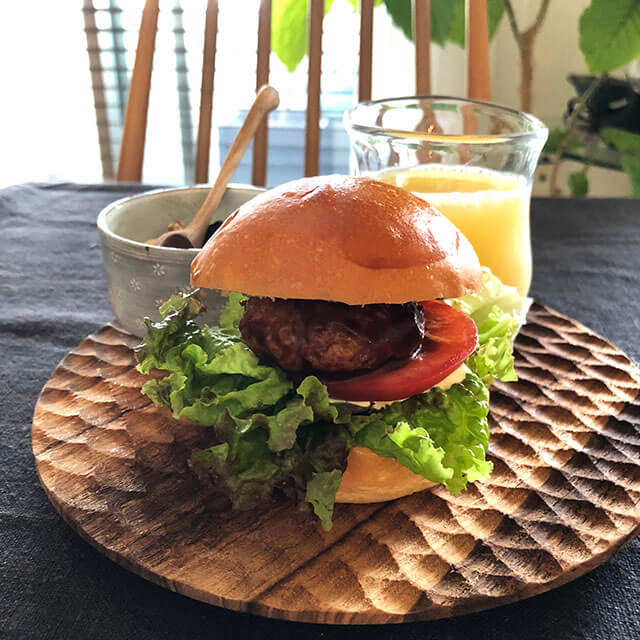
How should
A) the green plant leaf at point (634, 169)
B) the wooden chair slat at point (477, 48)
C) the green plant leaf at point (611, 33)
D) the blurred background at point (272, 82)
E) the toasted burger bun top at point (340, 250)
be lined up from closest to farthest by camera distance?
the toasted burger bun top at point (340, 250), the wooden chair slat at point (477, 48), the green plant leaf at point (611, 33), the green plant leaf at point (634, 169), the blurred background at point (272, 82)

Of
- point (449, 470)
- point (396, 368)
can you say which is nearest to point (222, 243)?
point (396, 368)

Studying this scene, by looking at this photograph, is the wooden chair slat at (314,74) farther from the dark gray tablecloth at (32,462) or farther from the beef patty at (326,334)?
the beef patty at (326,334)

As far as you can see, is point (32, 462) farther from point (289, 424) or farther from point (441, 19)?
point (441, 19)

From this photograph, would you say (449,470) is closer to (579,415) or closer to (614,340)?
(579,415)

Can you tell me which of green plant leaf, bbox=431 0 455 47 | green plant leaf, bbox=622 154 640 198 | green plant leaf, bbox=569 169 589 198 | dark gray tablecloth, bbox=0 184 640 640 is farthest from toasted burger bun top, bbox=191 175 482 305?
green plant leaf, bbox=569 169 589 198

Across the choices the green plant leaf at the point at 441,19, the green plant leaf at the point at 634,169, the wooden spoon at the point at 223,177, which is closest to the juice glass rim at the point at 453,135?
the wooden spoon at the point at 223,177

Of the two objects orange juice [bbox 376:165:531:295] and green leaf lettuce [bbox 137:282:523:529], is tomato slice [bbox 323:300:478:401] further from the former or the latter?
orange juice [bbox 376:165:531:295]
